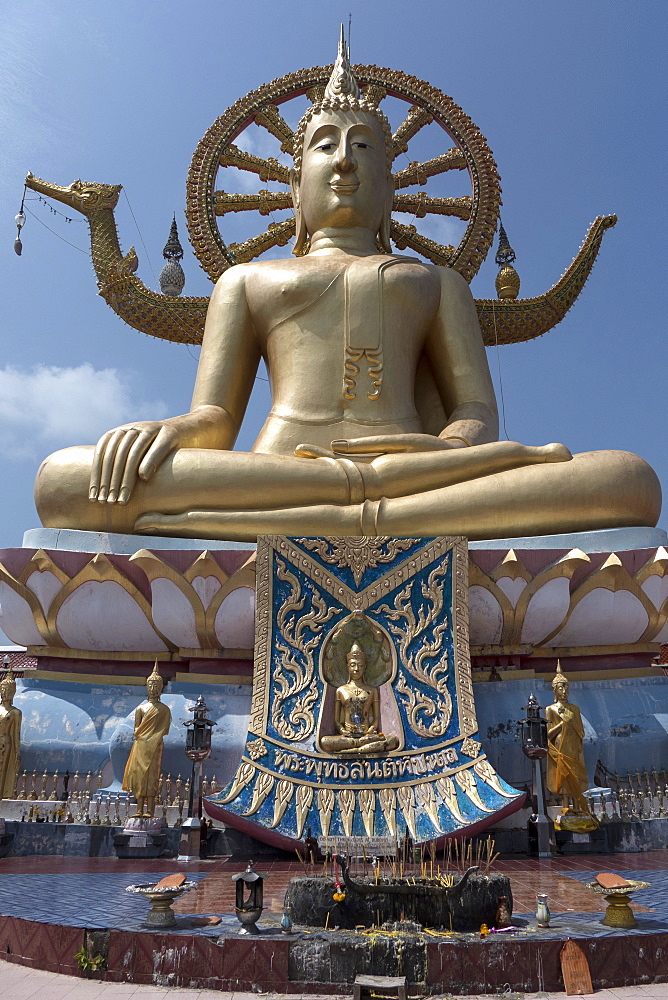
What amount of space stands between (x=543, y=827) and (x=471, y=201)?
837 centimetres

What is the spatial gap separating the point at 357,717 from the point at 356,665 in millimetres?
388

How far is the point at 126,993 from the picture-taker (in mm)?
3303

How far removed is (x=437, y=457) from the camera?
819 cm

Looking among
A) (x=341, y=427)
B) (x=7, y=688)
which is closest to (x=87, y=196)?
(x=341, y=427)

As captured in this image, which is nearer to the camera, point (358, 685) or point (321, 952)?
point (321, 952)

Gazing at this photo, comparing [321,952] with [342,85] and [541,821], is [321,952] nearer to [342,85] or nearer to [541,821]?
[541,821]

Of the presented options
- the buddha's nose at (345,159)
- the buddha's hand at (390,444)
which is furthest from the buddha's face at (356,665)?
the buddha's nose at (345,159)

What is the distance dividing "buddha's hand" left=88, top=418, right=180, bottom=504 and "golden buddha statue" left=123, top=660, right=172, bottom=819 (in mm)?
2053

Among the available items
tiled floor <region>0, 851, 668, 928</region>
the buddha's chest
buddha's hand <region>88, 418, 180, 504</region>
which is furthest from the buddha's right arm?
tiled floor <region>0, 851, 668, 928</region>

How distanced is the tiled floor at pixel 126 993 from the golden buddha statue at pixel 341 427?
471 cm

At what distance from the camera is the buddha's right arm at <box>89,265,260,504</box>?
810 cm

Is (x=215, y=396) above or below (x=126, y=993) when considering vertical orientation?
above

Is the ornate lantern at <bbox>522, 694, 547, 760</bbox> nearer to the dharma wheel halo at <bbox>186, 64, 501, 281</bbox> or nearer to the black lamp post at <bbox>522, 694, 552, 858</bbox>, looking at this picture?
the black lamp post at <bbox>522, 694, 552, 858</bbox>

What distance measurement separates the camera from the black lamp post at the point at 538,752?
5984mm
